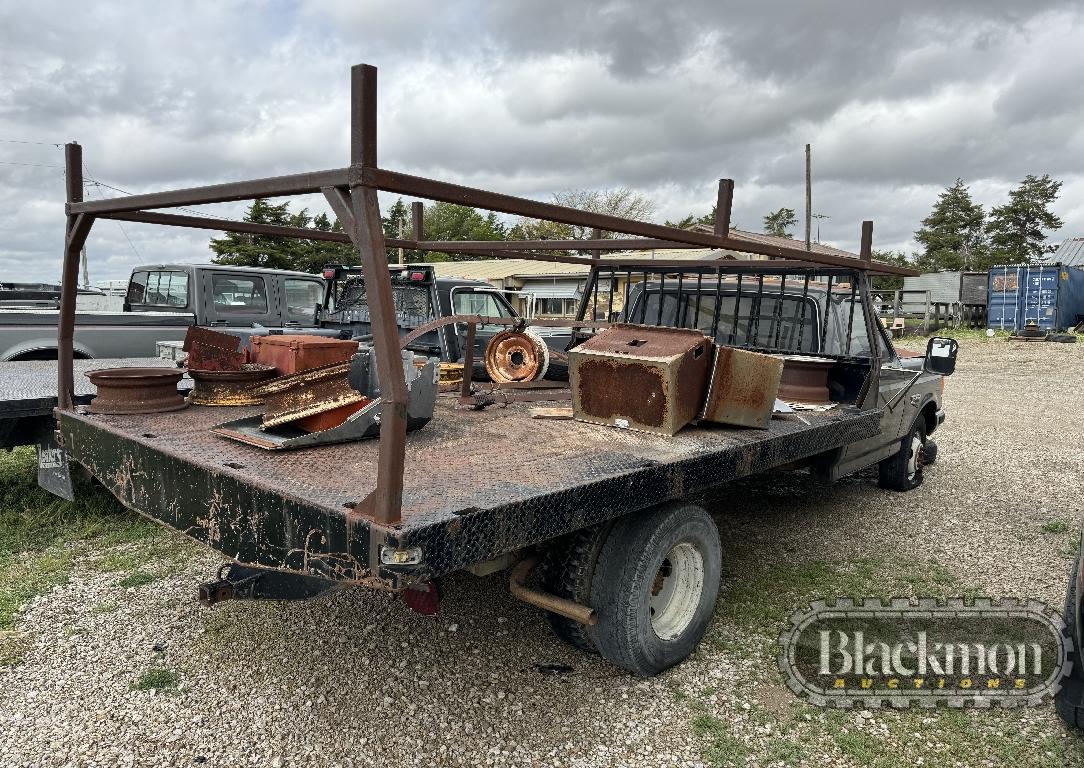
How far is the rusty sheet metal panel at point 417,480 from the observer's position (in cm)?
199

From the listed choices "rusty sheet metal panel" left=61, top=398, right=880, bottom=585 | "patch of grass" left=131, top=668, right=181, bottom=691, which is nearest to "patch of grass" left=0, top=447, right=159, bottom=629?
"patch of grass" left=131, top=668, right=181, bottom=691

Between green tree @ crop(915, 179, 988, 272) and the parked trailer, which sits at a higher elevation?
green tree @ crop(915, 179, 988, 272)

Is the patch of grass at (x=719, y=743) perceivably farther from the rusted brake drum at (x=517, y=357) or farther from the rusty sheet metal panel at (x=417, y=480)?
the rusted brake drum at (x=517, y=357)

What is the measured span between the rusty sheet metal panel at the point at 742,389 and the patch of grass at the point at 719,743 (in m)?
1.28

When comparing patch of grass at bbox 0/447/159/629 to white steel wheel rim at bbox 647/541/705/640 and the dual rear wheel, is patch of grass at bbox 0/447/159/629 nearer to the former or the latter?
the dual rear wheel

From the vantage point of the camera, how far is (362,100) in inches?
70.8

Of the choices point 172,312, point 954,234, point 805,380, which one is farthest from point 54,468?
point 954,234

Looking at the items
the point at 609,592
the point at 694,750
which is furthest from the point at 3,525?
the point at 694,750

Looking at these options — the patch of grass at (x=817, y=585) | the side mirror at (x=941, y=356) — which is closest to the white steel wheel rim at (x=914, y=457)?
the side mirror at (x=941, y=356)

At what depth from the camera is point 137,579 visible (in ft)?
12.6

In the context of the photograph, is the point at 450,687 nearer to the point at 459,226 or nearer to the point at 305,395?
the point at 305,395

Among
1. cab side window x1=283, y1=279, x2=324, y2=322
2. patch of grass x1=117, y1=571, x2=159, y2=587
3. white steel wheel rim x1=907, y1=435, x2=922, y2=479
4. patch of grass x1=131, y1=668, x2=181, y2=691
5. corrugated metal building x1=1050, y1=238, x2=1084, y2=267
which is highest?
corrugated metal building x1=1050, y1=238, x2=1084, y2=267

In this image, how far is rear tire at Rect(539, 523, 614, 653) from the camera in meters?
2.64

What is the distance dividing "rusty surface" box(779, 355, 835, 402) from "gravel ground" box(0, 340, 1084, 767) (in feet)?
3.10
